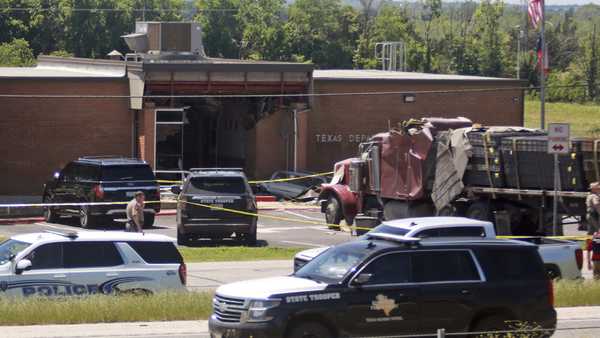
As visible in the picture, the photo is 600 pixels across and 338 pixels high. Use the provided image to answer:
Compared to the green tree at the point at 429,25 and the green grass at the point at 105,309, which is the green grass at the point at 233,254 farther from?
the green tree at the point at 429,25

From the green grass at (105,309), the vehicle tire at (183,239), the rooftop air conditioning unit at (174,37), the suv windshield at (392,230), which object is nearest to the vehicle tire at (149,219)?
the vehicle tire at (183,239)

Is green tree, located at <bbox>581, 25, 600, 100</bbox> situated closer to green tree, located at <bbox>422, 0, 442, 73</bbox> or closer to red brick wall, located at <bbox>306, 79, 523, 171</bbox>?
green tree, located at <bbox>422, 0, 442, 73</bbox>

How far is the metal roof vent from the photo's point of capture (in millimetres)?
49250

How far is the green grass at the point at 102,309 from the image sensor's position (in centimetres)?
1493

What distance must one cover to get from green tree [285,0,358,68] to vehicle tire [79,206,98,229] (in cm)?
7864

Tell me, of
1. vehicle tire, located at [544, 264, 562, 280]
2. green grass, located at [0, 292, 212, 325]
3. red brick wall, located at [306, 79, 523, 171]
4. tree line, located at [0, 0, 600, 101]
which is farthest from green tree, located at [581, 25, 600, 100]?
green grass, located at [0, 292, 212, 325]

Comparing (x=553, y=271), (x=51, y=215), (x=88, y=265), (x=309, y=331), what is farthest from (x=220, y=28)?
(x=309, y=331)

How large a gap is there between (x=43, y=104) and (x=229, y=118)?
10446 mm

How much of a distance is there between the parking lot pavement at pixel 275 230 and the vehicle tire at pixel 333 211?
0.30 metres

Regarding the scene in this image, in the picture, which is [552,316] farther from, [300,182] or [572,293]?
[300,182]

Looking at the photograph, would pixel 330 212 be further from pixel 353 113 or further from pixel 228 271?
pixel 353 113

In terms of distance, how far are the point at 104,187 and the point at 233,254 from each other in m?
6.59

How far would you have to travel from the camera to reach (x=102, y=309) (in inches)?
597

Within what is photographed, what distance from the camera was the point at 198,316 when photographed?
15.9 m
